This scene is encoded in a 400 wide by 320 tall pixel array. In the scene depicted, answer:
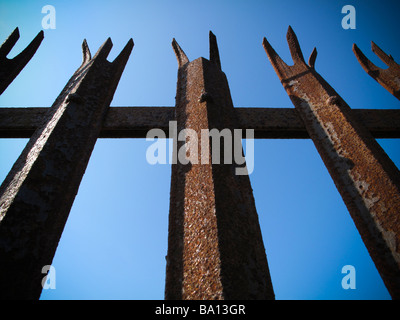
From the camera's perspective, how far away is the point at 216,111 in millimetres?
2314

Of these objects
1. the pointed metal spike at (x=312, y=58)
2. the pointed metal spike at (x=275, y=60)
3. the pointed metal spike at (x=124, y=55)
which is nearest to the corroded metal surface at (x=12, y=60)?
the pointed metal spike at (x=124, y=55)

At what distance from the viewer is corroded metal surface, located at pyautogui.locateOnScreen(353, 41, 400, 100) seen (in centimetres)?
339

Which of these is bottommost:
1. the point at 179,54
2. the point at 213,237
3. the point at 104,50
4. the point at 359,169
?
the point at 213,237

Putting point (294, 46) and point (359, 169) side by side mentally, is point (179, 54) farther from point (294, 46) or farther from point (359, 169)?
point (359, 169)

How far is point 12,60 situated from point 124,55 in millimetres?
1587

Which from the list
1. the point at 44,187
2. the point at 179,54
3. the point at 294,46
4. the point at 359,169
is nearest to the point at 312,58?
the point at 294,46

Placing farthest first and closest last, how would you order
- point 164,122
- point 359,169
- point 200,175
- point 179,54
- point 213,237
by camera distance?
point 179,54
point 164,122
point 359,169
point 200,175
point 213,237

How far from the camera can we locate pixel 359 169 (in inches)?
79.0

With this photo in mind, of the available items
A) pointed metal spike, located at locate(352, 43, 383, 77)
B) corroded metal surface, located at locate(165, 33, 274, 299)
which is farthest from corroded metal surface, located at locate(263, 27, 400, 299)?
pointed metal spike, located at locate(352, 43, 383, 77)

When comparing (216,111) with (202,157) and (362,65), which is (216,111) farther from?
(362,65)

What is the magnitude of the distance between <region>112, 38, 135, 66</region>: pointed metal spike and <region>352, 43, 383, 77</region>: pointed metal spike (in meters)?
4.02

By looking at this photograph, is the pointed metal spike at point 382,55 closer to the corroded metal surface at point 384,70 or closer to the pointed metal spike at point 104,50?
the corroded metal surface at point 384,70

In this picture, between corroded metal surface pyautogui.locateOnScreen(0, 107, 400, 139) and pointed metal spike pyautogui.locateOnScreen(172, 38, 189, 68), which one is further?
pointed metal spike pyautogui.locateOnScreen(172, 38, 189, 68)

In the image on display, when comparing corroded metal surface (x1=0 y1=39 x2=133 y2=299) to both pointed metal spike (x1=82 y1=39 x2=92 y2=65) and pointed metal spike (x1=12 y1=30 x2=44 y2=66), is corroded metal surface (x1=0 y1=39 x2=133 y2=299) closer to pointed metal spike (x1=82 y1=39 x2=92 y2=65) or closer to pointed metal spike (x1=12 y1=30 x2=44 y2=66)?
pointed metal spike (x1=82 y1=39 x2=92 y2=65)
